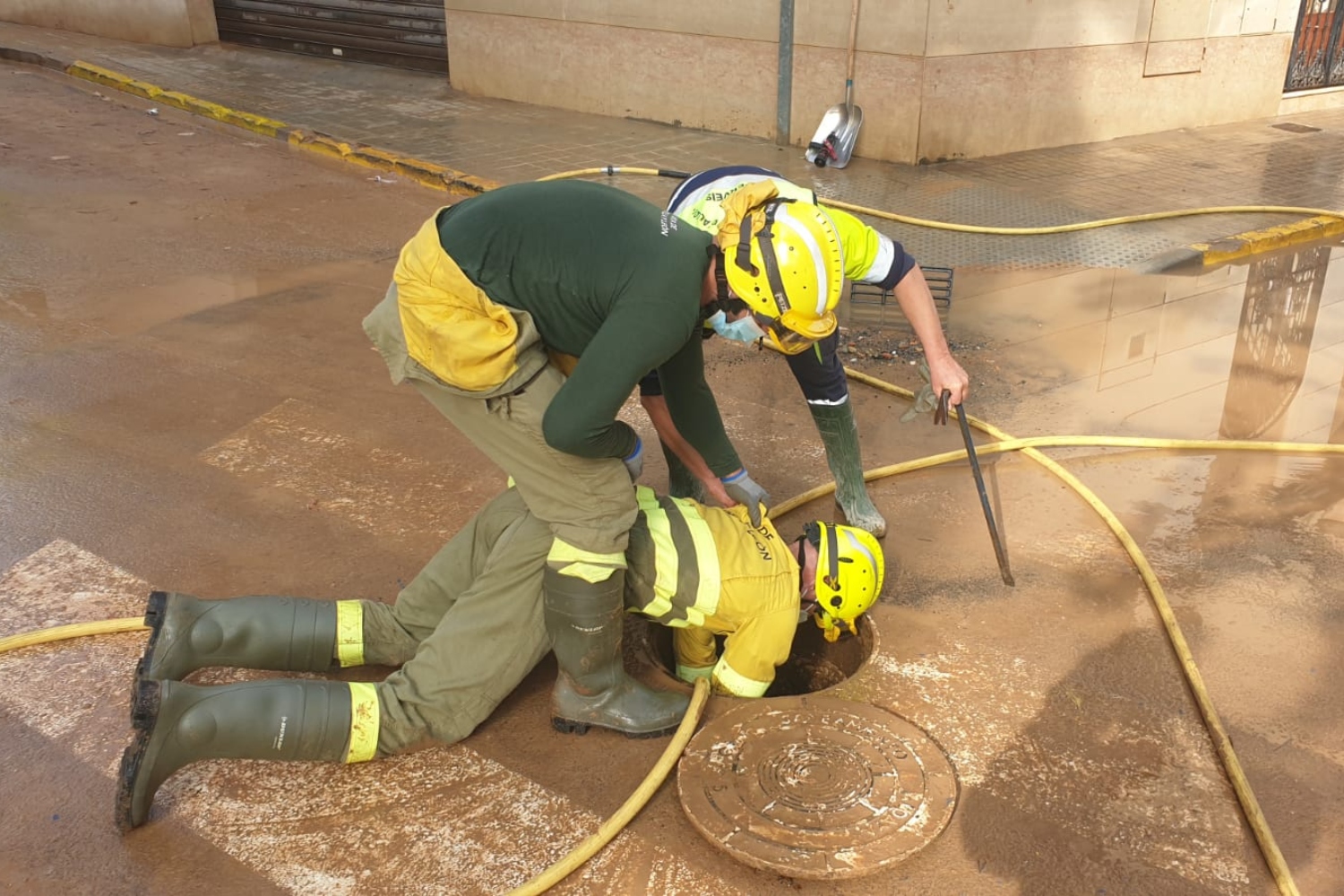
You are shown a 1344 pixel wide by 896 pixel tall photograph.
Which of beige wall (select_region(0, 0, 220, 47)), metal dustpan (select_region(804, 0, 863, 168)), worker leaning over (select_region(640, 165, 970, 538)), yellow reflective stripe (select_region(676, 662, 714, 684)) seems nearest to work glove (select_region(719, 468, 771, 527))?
worker leaning over (select_region(640, 165, 970, 538))

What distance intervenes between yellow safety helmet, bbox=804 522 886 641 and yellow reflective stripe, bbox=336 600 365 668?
4.56 feet

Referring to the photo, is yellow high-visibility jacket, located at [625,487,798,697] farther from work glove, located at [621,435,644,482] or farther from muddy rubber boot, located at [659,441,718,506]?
muddy rubber boot, located at [659,441,718,506]

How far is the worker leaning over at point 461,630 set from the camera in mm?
2943

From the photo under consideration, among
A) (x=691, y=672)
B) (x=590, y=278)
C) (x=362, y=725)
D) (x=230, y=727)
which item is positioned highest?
(x=590, y=278)

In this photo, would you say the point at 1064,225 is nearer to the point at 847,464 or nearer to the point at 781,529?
the point at 847,464

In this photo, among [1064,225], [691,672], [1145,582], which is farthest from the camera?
[1064,225]

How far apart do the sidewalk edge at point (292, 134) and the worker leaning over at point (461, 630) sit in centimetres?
501

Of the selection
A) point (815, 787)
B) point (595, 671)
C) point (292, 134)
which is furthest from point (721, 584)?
point (292, 134)

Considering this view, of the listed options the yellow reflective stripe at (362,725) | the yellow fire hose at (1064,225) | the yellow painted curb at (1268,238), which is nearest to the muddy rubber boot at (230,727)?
the yellow reflective stripe at (362,725)

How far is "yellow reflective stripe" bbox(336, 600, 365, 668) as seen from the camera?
336 cm

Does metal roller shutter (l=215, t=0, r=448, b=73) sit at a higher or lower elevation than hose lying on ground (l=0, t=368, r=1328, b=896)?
higher

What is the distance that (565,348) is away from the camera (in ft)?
10.1

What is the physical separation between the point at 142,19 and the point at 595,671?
13916 millimetres

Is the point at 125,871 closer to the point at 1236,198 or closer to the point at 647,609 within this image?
the point at 647,609
